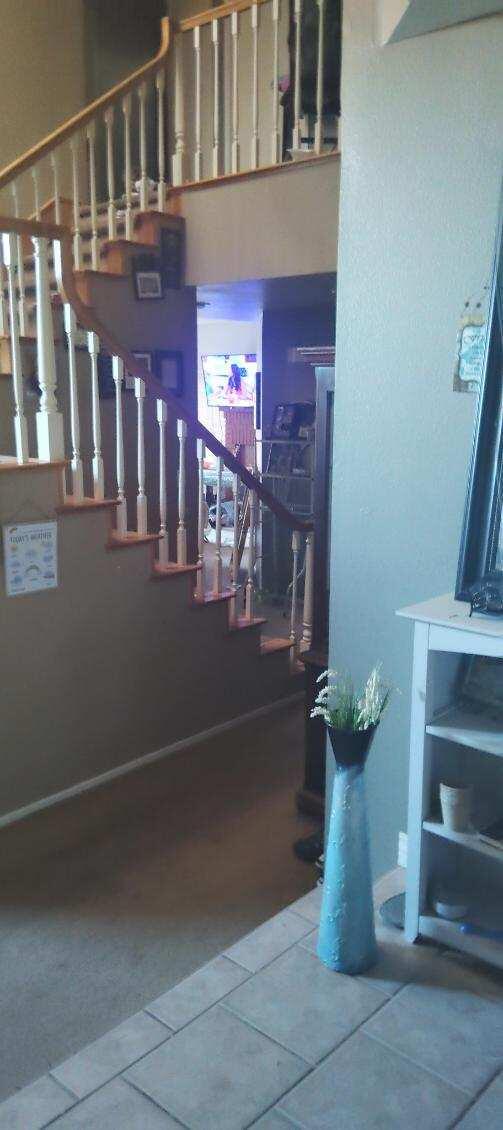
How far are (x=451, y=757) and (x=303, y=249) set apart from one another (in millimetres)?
2703

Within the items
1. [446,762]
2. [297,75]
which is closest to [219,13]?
[297,75]

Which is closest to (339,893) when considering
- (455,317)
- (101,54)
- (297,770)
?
(455,317)

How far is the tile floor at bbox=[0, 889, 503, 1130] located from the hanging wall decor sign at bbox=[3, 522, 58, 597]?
5.19 ft

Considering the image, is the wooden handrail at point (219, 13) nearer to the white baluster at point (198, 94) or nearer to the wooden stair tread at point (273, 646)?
the white baluster at point (198, 94)

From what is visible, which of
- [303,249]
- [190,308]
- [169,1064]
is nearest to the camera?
[169,1064]

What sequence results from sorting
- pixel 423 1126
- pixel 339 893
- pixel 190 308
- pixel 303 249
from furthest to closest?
pixel 190 308, pixel 303 249, pixel 339 893, pixel 423 1126

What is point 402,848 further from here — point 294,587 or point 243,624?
point 294,587

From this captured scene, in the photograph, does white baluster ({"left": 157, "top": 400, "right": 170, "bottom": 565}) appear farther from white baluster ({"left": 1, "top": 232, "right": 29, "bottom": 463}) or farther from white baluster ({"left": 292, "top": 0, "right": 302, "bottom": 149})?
white baluster ({"left": 292, "top": 0, "right": 302, "bottom": 149})

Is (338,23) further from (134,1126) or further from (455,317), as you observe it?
(134,1126)

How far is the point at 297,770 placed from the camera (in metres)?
3.57

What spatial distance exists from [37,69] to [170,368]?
262cm

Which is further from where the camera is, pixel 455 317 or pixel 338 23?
pixel 338 23

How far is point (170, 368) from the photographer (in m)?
4.73

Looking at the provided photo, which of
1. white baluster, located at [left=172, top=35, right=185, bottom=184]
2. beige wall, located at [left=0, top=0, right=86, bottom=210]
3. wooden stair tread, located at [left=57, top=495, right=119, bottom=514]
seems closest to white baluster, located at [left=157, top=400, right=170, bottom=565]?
wooden stair tread, located at [left=57, top=495, right=119, bottom=514]
